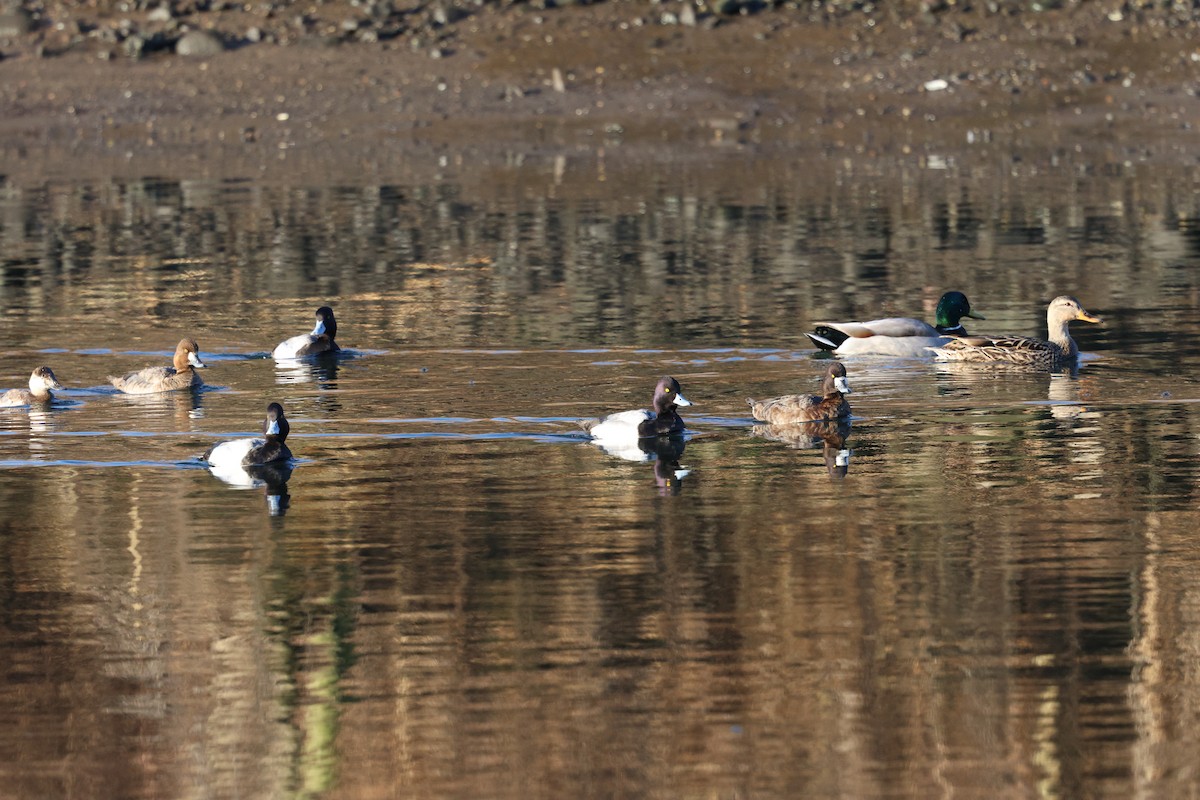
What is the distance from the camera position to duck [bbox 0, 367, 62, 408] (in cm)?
1672

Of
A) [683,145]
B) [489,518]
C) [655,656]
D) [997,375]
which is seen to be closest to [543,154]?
[683,145]

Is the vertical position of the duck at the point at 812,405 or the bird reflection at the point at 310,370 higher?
the bird reflection at the point at 310,370

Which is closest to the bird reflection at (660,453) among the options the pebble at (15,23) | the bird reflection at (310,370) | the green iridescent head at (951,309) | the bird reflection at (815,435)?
the bird reflection at (815,435)

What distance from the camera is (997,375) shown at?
59.6 ft

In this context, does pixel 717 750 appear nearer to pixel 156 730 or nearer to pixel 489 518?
pixel 156 730

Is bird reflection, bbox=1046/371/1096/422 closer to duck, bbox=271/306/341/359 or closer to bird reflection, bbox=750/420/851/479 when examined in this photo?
bird reflection, bbox=750/420/851/479

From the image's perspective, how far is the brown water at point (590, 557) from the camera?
8.52 metres

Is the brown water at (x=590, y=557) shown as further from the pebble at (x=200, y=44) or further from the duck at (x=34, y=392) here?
the pebble at (x=200, y=44)

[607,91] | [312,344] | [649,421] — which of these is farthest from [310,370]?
[607,91]

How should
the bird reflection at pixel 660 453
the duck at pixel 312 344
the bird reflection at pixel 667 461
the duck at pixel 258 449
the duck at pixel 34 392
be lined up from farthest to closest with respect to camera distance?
the duck at pixel 312 344, the duck at pixel 34 392, the duck at pixel 258 449, the bird reflection at pixel 660 453, the bird reflection at pixel 667 461

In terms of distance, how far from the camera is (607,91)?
1748 inches

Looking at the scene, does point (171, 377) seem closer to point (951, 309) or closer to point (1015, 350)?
point (1015, 350)

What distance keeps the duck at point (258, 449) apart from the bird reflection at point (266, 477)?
0.03 meters

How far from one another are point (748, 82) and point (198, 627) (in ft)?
114
